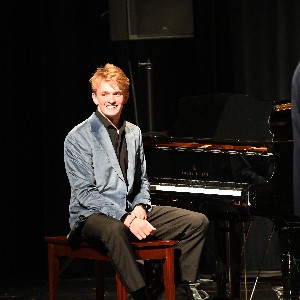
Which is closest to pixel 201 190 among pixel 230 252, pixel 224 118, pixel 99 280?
pixel 230 252

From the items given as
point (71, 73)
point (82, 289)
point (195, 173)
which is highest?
point (71, 73)

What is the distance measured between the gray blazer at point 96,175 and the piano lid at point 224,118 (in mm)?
633

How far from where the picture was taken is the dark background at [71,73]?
618cm

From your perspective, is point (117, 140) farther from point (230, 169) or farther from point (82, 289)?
point (82, 289)

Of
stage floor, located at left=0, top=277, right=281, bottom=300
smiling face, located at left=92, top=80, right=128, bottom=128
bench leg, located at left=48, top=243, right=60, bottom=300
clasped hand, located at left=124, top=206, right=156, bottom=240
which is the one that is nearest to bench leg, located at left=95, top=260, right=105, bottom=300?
bench leg, located at left=48, top=243, right=60, bottom=300

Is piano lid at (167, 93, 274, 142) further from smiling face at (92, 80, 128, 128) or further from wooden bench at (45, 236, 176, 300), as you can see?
wooden bench at (45, 236, 176, 300)

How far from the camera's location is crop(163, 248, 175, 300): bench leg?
13.0ft

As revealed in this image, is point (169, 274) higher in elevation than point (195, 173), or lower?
lower

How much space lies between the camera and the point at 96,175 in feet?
13.6

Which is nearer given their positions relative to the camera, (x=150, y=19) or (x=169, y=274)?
(x=169, y=274)

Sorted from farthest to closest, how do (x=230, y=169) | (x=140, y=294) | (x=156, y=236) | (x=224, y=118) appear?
(x=224, y=118) → (x=230, y=169) → (x=156, y=236) → (x=140, y=294)

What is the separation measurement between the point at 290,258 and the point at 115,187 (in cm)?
91

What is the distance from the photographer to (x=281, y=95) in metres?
6.36

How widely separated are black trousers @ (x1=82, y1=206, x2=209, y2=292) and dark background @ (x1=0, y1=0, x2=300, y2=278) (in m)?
2.03
